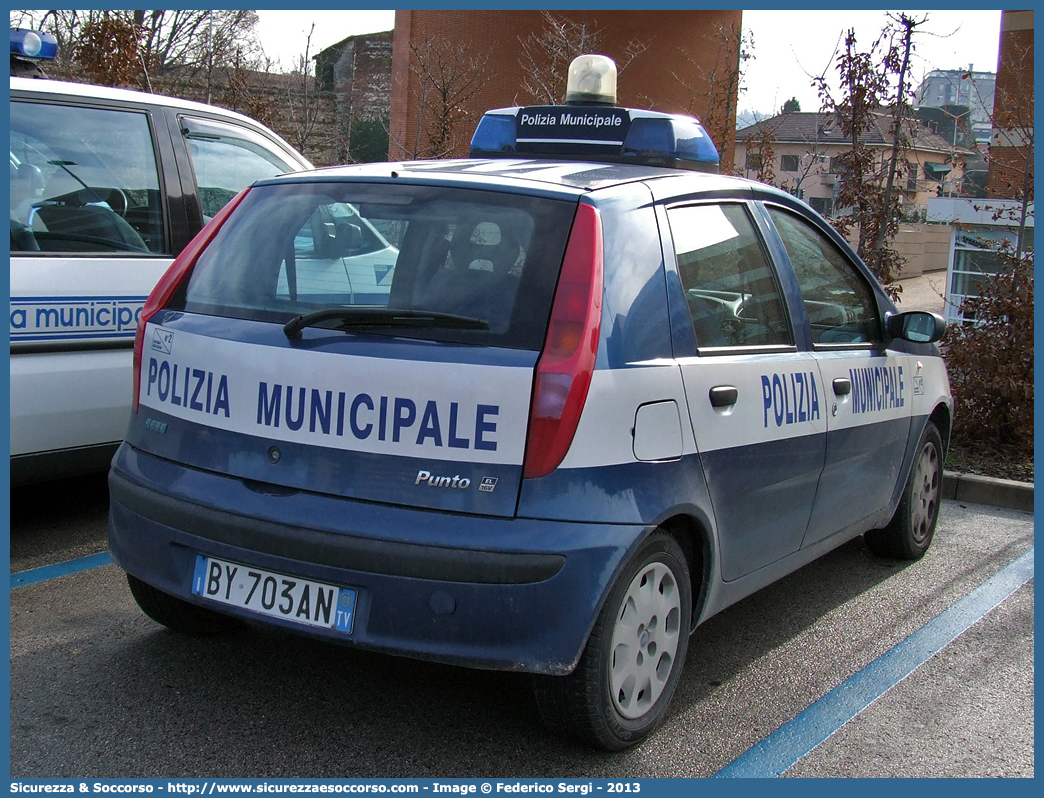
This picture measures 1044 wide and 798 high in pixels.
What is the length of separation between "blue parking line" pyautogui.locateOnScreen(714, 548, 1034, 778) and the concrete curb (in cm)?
156

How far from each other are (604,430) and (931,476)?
297cm

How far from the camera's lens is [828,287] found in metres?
4.28

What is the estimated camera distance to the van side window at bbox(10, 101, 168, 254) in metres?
4.61

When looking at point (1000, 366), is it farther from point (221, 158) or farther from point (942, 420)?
point (221, 158)

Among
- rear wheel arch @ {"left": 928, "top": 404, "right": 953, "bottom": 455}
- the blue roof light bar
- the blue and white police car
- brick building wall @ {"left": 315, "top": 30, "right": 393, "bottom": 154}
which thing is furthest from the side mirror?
brick building wall @ {"left": 315, "top": 30, "right": 393, "bottom": 154}

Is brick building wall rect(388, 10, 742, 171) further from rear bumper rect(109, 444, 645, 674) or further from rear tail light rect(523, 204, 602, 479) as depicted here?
rear bumper rect(109, 444, 645, 674)

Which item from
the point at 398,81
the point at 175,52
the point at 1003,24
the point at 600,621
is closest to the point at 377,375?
the point at 600,621

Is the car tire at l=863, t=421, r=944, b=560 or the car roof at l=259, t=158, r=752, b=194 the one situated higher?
the car roof at l=259, t=158, r=752, b=194

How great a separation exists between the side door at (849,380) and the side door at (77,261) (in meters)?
2.84

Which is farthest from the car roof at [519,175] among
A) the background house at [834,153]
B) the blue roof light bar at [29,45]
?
the background house at [834,153]

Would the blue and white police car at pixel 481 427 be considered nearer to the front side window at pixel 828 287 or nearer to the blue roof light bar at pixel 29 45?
the front side window at pixel 828 287

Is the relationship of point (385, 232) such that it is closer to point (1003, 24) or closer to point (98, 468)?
point (98, 468)

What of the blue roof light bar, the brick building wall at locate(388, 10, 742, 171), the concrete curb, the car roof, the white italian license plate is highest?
the brick building wall at locate(388, 10, 742, 171)

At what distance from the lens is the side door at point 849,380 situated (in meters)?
4.03
